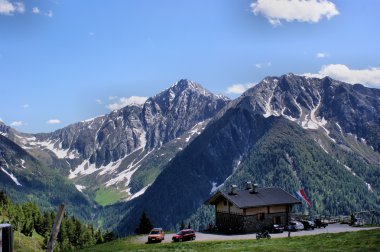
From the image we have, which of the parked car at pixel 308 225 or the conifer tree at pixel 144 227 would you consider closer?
the parked car at pixel 308 225

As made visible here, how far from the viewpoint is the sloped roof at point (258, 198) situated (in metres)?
76.4

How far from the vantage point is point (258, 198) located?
78.9 meters

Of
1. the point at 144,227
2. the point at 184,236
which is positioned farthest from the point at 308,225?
the point at 144,227

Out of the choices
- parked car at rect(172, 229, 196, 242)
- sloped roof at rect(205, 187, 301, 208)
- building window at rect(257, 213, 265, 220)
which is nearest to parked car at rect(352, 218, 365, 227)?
sloped roof at rect(205, 187, 301, 208)

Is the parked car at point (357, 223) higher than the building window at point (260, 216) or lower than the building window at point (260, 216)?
lower

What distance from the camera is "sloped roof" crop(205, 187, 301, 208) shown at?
76438 mm

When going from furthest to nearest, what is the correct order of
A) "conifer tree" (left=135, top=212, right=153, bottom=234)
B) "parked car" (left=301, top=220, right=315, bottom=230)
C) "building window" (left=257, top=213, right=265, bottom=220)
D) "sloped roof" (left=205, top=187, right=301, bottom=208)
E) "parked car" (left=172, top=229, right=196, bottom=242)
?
1. "conifer tree" (left=135, top=212, right=153, bottom=234)
2. "sloped roof" (left=205, top=187, right=301, bottom=208)
3. "building window" (left=257, top=213, right=265, bottom=220)
4. "parked car" (left=301, top=220, right=315, bottom=230)
5. "parked car" (left=172, top=229, right=196, bottom=242)

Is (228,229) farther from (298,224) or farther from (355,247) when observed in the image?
(355,247)

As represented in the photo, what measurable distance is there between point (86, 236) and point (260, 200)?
4484 inches

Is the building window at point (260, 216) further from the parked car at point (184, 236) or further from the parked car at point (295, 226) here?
the parked car at point (184, 236)

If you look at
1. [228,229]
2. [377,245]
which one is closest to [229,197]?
[228,229]

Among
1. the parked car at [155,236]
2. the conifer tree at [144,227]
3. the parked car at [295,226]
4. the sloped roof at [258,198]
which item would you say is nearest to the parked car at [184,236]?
the parked car at [155,236]

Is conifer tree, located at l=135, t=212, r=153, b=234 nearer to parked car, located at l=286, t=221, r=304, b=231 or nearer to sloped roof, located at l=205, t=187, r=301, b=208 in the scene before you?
sloped roof, located at l=205, t=187, r=301, b=208

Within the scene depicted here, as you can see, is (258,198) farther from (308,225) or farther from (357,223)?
(357,223)
